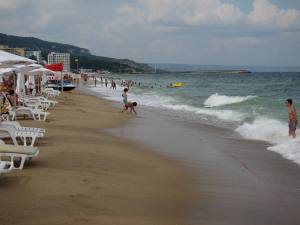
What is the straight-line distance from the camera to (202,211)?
247 inches

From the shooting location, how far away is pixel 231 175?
878 cm

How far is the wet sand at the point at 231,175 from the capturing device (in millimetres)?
6238

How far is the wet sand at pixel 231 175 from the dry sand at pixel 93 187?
0.38 m

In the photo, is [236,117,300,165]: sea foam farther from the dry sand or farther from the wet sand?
the dry sand

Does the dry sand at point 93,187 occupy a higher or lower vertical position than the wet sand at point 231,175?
higher

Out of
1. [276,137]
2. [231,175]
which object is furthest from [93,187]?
[276,137]

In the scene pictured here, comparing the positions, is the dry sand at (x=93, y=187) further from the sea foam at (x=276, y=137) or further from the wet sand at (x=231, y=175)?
the sea foam at (x=276, y=137)

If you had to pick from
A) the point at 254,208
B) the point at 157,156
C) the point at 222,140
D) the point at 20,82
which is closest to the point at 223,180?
the point at 254,208

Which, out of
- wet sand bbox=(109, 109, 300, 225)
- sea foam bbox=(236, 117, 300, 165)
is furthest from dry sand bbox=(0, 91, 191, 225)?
sea foam bbox=(236, 117, 300, 165)

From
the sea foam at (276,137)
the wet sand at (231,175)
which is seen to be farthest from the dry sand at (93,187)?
the sea foam at (276,137)

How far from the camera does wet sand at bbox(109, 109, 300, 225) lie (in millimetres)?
6238

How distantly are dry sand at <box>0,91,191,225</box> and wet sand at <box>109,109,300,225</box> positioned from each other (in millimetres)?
383

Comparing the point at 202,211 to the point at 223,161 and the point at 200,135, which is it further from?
the point at 200,135

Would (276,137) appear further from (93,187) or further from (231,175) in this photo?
(93,187)
